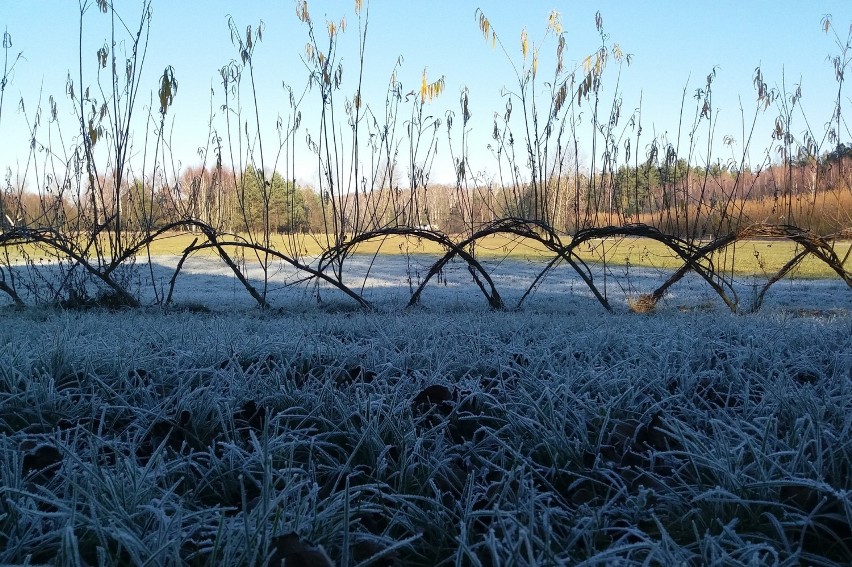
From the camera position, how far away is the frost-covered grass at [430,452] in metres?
0.77

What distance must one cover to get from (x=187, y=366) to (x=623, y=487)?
48.1 inches

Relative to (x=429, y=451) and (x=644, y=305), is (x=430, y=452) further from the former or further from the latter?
(x=644, y=305)

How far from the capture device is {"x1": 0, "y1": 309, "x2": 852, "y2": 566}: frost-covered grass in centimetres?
77

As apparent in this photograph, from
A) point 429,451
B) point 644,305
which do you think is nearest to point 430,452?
point 429,451

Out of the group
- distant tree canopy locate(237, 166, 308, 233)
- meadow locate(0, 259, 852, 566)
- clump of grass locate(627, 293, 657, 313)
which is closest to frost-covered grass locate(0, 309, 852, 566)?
meadow locate(0, 259, 852, 566)

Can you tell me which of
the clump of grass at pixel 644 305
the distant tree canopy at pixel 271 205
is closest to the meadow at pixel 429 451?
the clump of grass at pixel 644 305

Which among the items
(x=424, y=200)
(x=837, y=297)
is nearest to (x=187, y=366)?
(x=424, y=200)

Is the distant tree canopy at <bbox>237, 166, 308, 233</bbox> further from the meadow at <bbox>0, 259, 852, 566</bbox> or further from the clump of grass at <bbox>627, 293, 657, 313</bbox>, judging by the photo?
the clump of grass at <bbox>627, 293, 657, 313</bbox>

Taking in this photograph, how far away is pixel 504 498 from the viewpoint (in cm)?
87

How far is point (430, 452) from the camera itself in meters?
1.10

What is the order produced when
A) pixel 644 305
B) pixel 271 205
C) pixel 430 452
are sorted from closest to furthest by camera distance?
pixel 430 452
pixel 644 305
pixel 271 205

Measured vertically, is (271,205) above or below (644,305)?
above

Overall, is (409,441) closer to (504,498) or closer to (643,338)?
(504,498)

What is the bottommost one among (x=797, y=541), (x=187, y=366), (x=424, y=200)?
(x=797, y=541)
